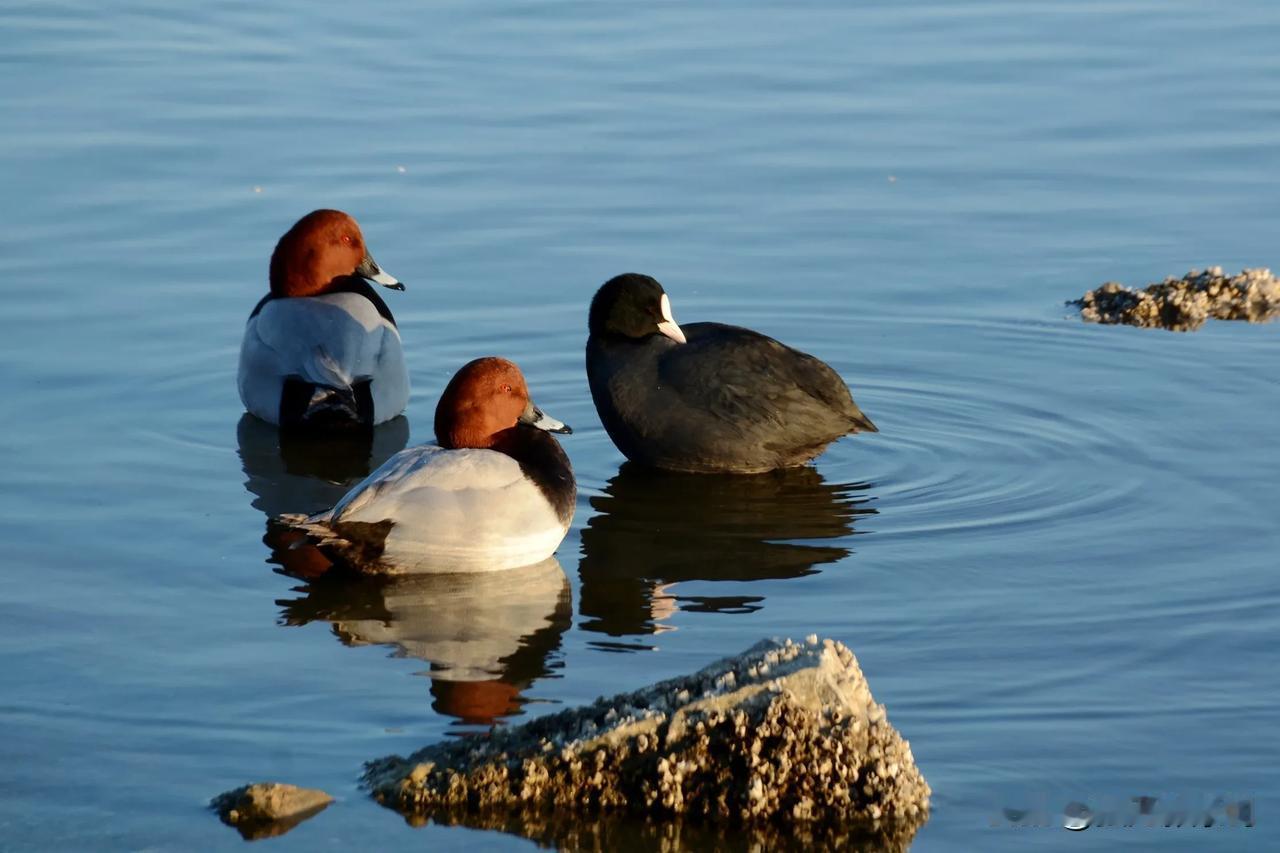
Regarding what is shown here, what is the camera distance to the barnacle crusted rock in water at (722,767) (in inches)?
217

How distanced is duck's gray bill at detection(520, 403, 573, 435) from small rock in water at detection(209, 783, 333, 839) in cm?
305

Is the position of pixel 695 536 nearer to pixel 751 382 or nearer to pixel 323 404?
pixel 751 382

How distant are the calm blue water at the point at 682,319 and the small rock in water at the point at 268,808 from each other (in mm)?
72

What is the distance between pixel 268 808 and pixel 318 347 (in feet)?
16.0

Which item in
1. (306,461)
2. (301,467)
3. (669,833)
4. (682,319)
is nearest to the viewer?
(669,833)

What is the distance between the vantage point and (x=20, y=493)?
8.80 m

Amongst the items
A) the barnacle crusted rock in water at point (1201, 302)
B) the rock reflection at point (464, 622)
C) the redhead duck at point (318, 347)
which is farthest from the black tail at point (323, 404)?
the barnacle crusted rock in water at point (1201, 302)

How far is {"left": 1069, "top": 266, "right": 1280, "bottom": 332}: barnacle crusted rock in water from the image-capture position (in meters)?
11.1

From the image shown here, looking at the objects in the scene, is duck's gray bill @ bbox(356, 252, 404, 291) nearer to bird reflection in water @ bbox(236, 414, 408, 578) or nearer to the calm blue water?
the calm blue water

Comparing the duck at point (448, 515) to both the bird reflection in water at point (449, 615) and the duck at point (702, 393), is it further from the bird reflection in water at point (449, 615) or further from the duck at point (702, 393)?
the duck at point (702, 393)

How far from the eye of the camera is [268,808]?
5582 mm

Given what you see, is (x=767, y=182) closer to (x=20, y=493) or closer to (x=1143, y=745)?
(x=20, y=493)

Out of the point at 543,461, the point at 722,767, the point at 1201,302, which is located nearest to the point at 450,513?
the point at 543,461

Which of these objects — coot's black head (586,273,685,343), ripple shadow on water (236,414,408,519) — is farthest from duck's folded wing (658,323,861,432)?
ripple shadow on water (236,414,408,519)
